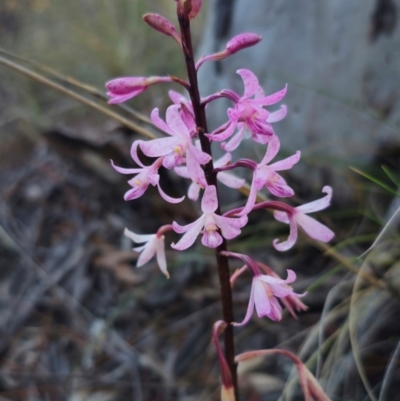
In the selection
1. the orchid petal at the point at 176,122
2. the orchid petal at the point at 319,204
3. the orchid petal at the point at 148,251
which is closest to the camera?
the orchid petal at the point at 176,122

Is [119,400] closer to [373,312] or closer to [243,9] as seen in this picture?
[373,312]

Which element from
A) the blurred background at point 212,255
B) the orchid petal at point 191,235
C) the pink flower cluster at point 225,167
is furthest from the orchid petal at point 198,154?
the blurred background at point 212,255

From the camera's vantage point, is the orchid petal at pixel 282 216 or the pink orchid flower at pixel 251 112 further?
the orchid petal at pixel 282 216

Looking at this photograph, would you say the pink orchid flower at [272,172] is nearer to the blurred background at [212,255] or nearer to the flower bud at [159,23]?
the flower bud at [159,23]

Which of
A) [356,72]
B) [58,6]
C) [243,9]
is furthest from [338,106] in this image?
[58,6]

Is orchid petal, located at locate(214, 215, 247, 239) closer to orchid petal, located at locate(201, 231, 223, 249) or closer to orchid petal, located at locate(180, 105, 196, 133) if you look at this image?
orchid petal, located at locate(201, 231, 223, 249)

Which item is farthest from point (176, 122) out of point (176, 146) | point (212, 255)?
point (212, 255)
